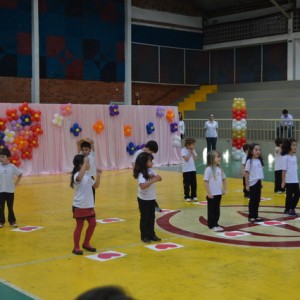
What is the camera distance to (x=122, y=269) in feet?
18.7

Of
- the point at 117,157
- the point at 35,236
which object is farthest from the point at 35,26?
the point at 35,236

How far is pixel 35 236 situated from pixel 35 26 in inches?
656

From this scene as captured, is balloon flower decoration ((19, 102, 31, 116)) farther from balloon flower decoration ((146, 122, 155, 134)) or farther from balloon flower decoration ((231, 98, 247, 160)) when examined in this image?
balloon flower decoration ((231, 98, 247, 160))

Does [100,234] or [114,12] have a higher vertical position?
[114,12]

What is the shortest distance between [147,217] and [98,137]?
9613mm

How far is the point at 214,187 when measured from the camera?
292 inches

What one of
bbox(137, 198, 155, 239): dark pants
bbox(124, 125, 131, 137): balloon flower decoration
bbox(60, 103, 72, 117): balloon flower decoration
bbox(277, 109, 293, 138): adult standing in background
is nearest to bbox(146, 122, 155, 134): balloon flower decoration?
bbox(124, 125, 131, 137): balloon flower decoration

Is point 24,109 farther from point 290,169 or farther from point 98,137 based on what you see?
point 290,169

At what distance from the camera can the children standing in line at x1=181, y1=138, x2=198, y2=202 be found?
394 inches

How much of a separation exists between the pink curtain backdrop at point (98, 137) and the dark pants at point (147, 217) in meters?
8.65

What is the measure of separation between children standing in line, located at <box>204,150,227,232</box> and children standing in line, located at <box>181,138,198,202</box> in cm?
241

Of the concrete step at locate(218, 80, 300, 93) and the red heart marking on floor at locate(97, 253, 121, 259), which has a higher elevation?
the concrete step at locate(218, 80, 300, 93)

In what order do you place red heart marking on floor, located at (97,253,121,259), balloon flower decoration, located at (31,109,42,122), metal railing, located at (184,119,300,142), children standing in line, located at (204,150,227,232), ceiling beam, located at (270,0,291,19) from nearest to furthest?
1. red heart marking on floor, located at (97,253,121,259)
2. children standing in line, located at (204,150,227,232)
3. balloon flower decoration, located at (31,109,42,122)
4. metal railing, located at (184,119,300,142)
5. ceiling beam, located at (270,0,291,19)

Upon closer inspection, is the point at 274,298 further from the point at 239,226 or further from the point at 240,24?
the point at 240,24
